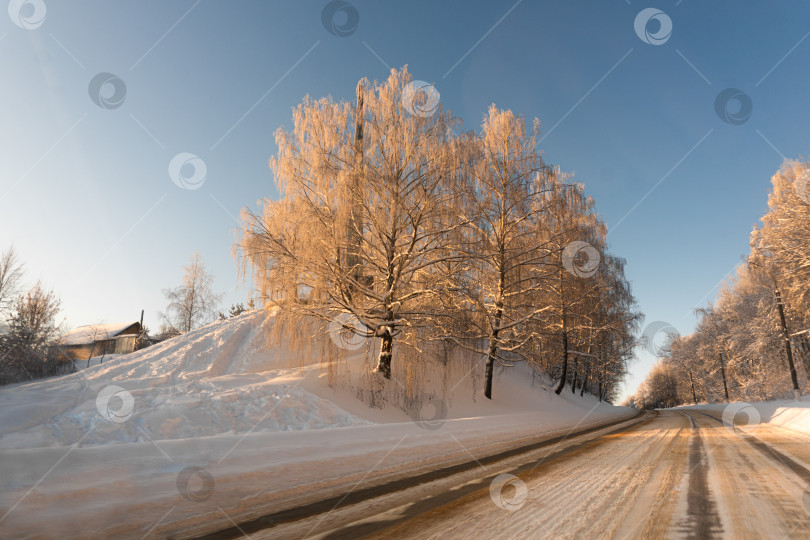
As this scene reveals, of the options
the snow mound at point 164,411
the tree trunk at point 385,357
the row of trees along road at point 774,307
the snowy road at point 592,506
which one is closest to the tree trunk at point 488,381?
the tree trunk at point 385,357

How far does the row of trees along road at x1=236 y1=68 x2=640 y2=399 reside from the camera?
444 inches

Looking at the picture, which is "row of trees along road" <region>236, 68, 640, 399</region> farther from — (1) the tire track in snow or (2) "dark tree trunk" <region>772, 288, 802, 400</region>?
(2) "dark tree trunk" <region>772, 288, 802, 400</region>

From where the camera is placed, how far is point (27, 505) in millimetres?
1841

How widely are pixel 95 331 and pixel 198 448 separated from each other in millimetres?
47456

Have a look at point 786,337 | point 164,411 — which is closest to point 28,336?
point 164,411

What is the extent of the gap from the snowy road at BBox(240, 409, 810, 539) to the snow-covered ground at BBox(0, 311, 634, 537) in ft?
2.01

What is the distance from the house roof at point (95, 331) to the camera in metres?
41.7

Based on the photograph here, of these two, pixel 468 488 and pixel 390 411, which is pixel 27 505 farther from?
pixel 390 411

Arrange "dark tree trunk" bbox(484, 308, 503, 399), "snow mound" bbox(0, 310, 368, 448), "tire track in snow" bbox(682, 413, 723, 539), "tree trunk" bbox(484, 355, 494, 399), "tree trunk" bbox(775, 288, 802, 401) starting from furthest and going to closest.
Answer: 1. "tree trunk" bbox(775, 288, 802, 401)
2. "tree trunk" bbox(484, 355, 494, 399)
3. "dark tree trunk" bbox(484, 308, 503, 399)
4. "snow mound" bbox(0, 310, 368, 448)
5. "tire track in snow" bbox(682, 413, 723, 539)

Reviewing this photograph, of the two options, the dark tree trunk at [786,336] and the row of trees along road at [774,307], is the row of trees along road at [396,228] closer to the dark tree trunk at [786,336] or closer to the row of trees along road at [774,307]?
the row of trees along road at [774,307]

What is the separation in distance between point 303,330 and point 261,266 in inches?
90.4

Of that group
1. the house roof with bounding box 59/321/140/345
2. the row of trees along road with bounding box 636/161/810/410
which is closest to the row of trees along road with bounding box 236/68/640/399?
the row of trees along road with bounding box 636/161/810/410

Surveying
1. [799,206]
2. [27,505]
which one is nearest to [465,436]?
[27,505]

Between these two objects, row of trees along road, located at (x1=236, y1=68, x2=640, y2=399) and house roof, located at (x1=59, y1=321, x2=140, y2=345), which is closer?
row of trees along road, located at (x1=236, y1=68, x2=640, y2=399)
